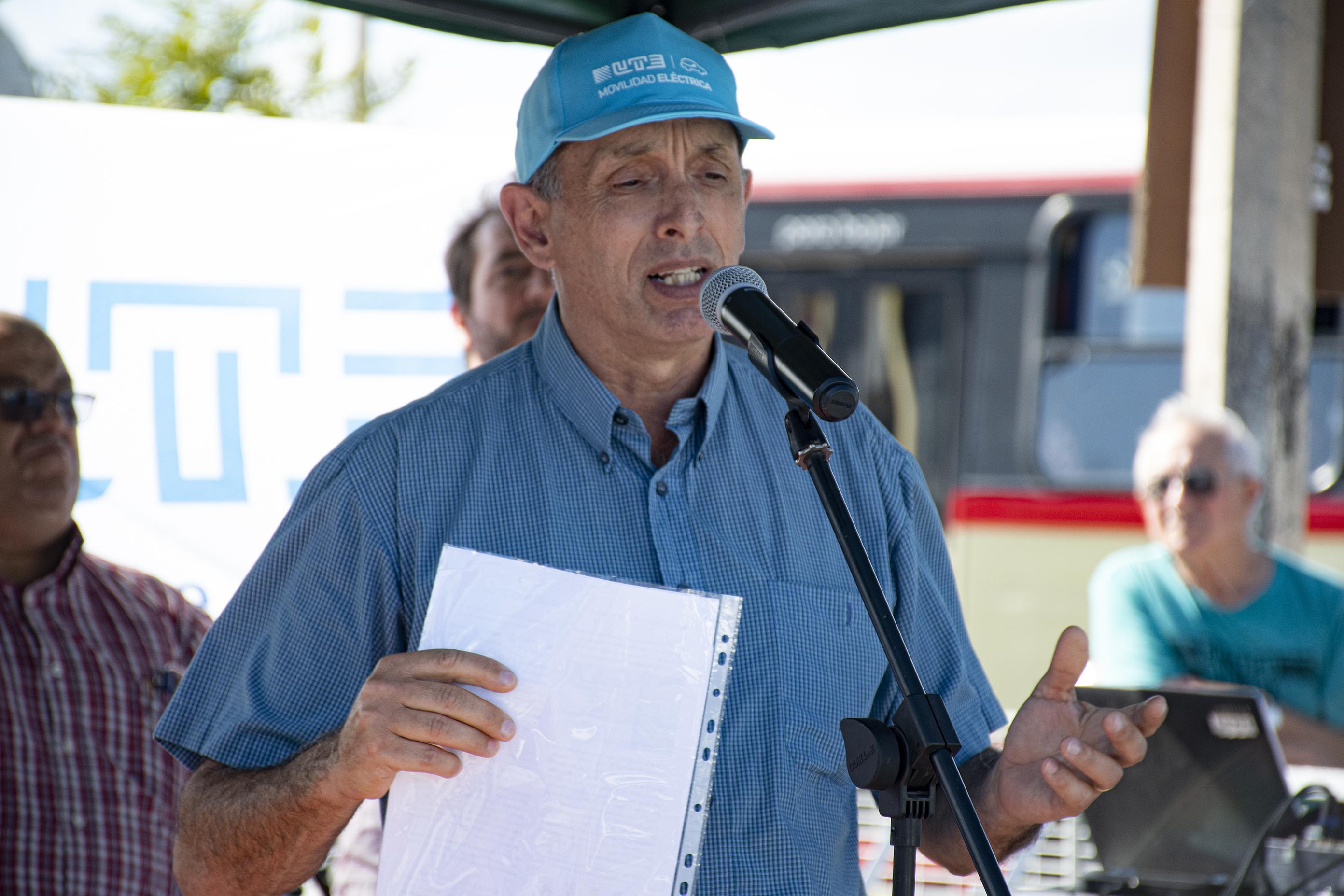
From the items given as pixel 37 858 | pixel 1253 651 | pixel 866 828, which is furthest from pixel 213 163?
pixel 1253 651

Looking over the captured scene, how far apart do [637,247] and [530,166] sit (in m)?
0.27

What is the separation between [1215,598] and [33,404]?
3.62 m

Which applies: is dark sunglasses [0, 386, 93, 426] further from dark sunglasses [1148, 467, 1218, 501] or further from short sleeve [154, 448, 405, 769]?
dark sunglasses [1148, 467, 1218, 501]

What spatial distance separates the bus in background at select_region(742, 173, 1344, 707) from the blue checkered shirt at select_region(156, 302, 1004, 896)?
520cm

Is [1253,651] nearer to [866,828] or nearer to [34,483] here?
[866,828]

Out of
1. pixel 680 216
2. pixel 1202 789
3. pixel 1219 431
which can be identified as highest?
pixel 680 216

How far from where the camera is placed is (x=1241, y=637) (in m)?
4.27

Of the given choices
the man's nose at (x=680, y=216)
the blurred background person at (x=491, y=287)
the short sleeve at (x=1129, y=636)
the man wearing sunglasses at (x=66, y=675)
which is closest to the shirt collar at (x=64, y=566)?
the man wearing sunglasses at (x=66, y=675)

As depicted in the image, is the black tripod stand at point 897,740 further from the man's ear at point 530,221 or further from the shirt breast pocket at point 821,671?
the man's ear at point 530,221

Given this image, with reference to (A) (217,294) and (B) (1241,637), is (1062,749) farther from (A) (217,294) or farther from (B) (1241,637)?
(B) (1241,637)

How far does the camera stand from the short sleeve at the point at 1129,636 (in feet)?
13.7

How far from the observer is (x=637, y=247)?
199 cm

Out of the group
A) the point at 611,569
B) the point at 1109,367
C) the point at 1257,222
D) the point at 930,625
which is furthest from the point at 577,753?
the point at 1109,367

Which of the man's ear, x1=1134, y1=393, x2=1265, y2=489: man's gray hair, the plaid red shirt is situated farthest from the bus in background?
the man's ear
